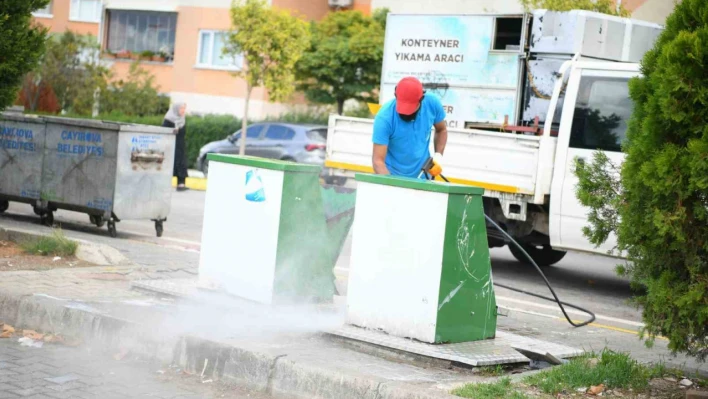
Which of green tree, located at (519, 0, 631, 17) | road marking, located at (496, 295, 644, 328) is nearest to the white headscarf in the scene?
green tree, located at (519, 0, 631, 17)

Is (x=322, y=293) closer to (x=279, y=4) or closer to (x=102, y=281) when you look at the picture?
(x=102, y=281)

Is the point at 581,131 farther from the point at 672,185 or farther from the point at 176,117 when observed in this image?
the point at 176,117

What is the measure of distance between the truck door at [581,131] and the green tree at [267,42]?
46.2 ft

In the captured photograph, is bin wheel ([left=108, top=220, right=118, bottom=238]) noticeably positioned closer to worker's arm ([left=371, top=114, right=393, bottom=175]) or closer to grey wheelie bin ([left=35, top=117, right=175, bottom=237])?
grey wheelie bin ([left=35, top=117, right=175, bottom=237])

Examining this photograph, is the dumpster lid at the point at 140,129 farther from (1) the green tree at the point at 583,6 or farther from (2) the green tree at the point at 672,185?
(1) the green tree at the point at 583,6

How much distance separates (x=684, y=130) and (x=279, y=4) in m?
29.1

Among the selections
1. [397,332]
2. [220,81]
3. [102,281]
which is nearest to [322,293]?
[397,332]

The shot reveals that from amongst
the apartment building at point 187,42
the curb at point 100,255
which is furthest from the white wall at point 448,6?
the curb at point 100,255

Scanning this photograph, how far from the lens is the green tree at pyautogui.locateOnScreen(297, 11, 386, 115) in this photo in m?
28.1

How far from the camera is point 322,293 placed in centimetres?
734

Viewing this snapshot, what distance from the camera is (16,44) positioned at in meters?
9.31

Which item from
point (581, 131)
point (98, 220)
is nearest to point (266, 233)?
point (581, 131)

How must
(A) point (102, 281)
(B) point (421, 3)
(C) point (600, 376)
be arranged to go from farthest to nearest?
(B) point (421, 3) < (A) point (102, 281) < (C) point (600, 376)

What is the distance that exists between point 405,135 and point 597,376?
8.96 ft
